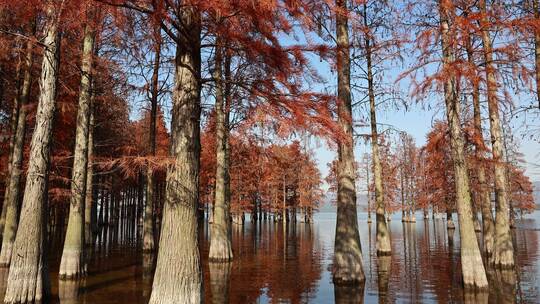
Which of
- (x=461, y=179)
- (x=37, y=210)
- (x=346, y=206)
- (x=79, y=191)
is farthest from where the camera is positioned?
(x=79, y=191)

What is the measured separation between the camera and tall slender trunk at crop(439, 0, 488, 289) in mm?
10602

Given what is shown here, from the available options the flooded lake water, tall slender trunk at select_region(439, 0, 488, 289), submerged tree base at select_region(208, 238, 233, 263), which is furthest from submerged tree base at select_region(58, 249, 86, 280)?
tall slender trunk at select_region(439, 0, 488, 289)

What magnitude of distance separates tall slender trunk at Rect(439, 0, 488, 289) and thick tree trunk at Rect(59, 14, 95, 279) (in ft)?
34.4

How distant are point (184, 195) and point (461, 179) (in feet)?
26.6

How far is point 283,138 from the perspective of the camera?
5469 millimetres

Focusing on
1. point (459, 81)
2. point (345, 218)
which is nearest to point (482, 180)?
point (459, 81)

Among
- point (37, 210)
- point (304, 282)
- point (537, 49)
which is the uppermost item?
point (537, 49)

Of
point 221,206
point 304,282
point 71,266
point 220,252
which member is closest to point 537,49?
point 304,282

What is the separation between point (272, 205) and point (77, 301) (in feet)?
164

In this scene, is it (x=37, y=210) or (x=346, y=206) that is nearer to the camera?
(x=37, y=210)

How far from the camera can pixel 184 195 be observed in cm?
702

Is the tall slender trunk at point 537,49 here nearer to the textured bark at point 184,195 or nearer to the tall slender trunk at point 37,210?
the textured bark at point 184,195

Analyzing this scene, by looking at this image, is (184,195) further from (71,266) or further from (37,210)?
(71,266)

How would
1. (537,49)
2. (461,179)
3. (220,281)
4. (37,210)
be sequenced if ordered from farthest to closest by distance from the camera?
(220,281) → (461,179) → (537,49) → (37,210)
